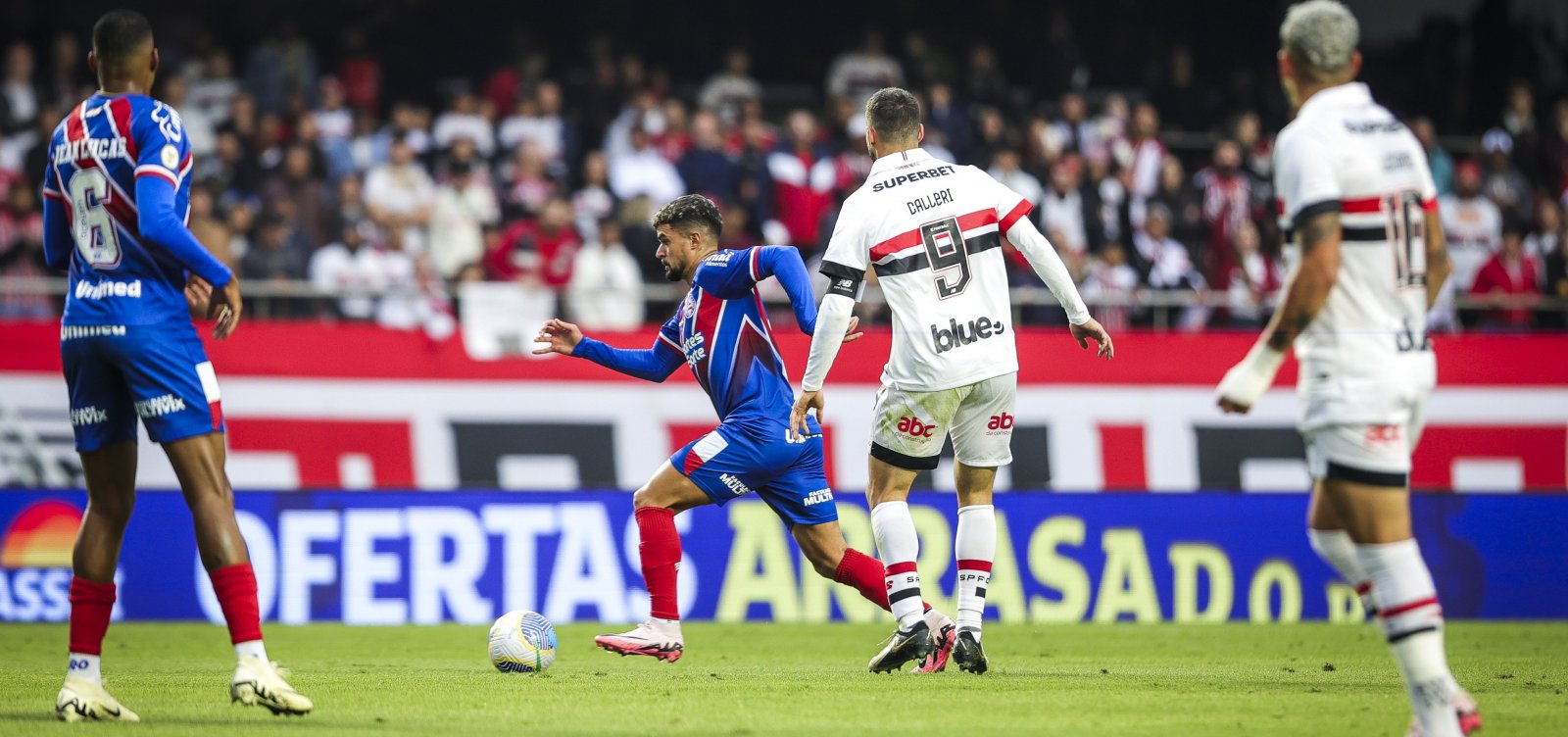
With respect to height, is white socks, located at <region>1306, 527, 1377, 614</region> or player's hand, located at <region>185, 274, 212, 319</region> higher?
player's hand, located at <region>185, 274, 212, 319</region>

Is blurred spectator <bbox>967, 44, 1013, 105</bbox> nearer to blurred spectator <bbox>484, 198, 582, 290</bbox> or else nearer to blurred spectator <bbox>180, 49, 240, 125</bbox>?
blurred spectator <bbox>484, 198, 582, 290</bbox>

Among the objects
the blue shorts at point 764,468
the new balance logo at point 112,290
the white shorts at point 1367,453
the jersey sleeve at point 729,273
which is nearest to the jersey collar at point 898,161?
the jersey sleeve at point 729,273

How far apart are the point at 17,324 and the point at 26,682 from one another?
767cm

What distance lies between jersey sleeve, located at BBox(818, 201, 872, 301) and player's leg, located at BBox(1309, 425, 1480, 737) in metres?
2.82

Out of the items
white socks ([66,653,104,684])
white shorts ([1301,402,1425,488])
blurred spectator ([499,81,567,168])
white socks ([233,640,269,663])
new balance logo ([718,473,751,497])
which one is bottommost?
white socks ([66,653,104,684])

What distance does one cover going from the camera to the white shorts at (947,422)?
830 cm

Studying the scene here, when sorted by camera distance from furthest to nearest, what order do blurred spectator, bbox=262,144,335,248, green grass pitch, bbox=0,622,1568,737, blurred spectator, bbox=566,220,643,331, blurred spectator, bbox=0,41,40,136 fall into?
1. blurred spectator, bbox=0,41,40,136
2. blurred spectator, bbox=262,144,335,248
3. blurred spectator, bbox=566,220,643,331
4. green grass pitch, bbox=0,622,1568,737

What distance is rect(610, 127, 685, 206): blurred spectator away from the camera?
17.6 metres

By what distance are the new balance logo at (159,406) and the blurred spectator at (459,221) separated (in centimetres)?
1019

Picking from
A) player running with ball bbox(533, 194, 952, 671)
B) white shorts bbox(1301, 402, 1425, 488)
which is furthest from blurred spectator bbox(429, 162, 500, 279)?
white shorts bbox(1301, 402, 1425, 488)

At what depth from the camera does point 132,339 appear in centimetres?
638

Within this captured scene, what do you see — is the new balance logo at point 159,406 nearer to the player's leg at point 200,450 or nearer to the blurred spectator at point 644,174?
the player's leg at point 200,450

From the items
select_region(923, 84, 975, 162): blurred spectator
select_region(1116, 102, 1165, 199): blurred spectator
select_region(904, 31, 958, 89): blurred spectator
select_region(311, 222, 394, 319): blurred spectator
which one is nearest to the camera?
select_region(311, 222, 394, 319): blurred spectator

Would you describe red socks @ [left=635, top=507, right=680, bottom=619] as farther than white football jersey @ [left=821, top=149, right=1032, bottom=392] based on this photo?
Yes
